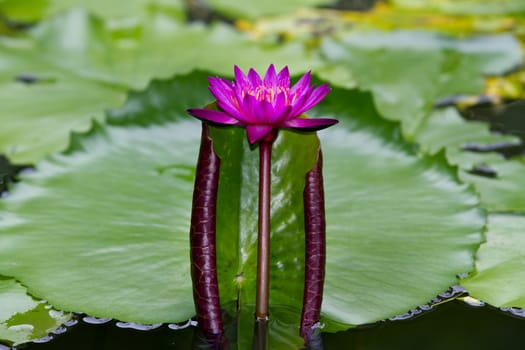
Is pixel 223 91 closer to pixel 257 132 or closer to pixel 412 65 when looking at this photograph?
pixel 257 132

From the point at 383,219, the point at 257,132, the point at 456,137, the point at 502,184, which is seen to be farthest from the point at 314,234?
the point at 456,137

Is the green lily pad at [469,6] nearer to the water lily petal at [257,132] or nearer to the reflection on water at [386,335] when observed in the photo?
the reflection on water at [386,335]

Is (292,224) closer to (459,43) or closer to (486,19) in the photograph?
(459,43)

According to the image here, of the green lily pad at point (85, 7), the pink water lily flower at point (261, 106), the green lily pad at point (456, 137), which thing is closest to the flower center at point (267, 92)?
the pink water lily flower at point (261, 106)

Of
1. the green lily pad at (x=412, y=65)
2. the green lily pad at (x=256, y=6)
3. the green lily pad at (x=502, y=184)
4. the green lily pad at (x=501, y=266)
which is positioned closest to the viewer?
the green lily pad at (x=501, y=266)

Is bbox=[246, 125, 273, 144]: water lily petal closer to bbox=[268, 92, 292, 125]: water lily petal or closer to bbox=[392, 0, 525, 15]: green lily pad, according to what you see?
bbox=[268, 92, 292, 125]: water lily petal

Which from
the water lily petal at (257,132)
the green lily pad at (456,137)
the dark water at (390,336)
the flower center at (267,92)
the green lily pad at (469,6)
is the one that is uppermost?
the green lily pad at (469,6)

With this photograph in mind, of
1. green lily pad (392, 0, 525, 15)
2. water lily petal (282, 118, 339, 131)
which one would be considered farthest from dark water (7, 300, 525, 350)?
green lily pad (392, 0, 525, 15)
